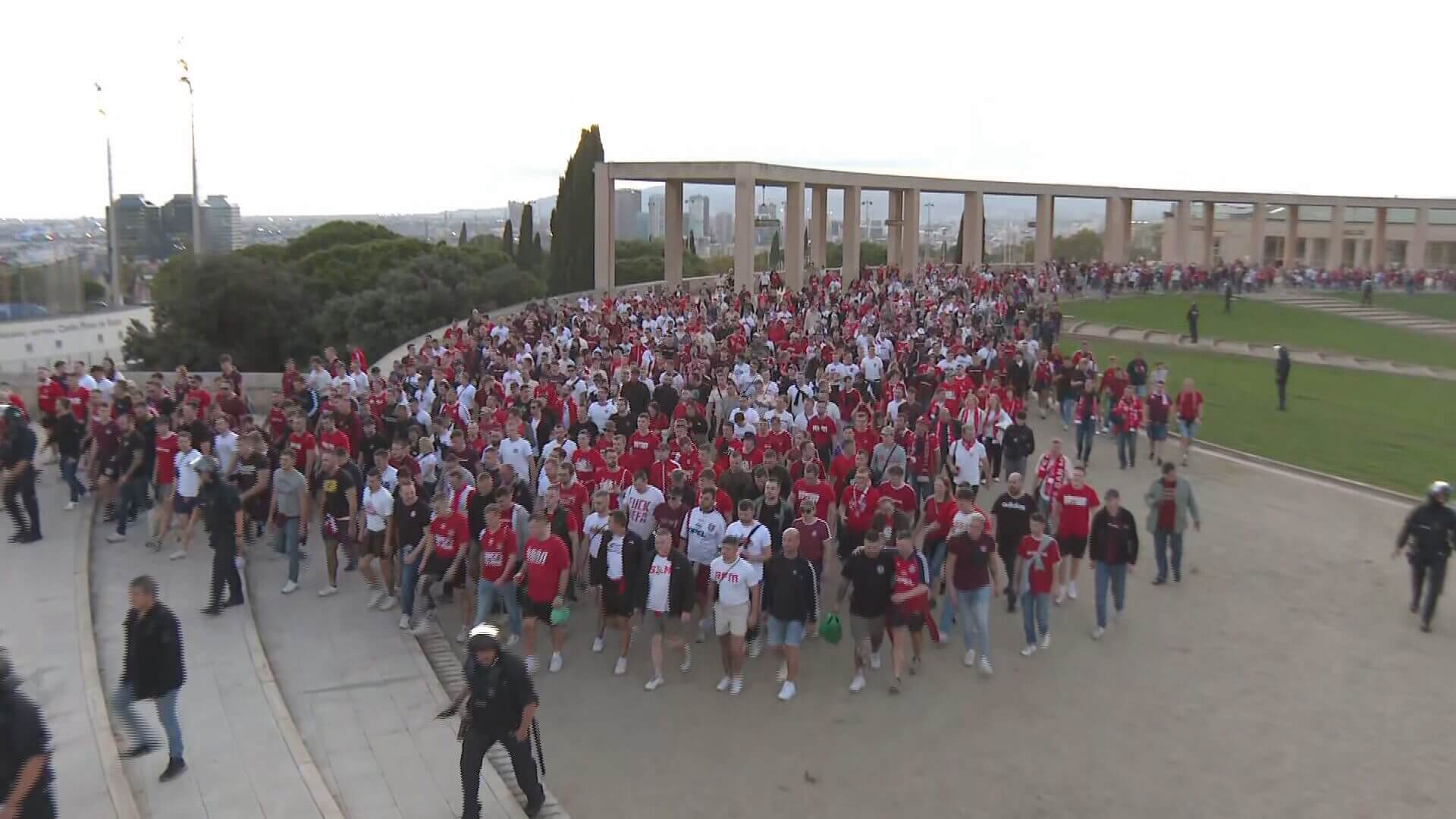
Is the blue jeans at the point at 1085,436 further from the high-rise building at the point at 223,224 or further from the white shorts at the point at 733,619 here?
the high-rise building at the point at 223,224

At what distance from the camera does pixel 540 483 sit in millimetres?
10867

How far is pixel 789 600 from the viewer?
8812 millimetres

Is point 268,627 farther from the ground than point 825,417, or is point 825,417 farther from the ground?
point 825,417

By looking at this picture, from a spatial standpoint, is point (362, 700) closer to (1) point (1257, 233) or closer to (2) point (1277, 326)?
(2) point (1277, 326)

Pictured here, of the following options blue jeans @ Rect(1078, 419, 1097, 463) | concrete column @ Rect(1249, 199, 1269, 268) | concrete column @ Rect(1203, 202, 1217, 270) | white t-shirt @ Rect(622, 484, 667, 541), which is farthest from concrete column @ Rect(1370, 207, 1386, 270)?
white t-shirt @ Rect(622, 484, 667, 541)

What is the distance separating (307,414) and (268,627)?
15.5 feet

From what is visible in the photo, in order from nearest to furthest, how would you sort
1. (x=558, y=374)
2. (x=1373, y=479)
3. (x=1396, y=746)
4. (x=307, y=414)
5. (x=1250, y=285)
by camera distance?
(x=1396, y=746), (x=307, y=414), (x=558, y=374), (x=1373, y=479), (x=1250, y=285)

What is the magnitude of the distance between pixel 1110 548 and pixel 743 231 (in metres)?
22.5

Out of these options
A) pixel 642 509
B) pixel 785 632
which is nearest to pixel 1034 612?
pixel 785 632

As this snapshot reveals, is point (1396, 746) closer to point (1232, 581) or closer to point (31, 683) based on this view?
point (1232, 581)

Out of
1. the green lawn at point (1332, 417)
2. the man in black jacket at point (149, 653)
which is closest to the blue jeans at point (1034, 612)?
the man in black jacket at point (149, 653)

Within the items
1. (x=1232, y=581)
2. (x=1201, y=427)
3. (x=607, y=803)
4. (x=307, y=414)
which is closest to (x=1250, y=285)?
(x=1201, y=427)

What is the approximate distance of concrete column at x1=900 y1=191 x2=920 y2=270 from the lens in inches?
1625

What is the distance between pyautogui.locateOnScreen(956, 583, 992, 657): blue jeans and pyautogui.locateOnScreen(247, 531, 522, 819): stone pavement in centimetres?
406
